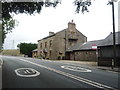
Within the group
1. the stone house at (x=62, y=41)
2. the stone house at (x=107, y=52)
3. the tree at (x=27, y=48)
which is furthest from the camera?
the tree at (x=27, y=48)

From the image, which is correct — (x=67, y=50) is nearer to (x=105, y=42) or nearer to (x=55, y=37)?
(x=55, y=37)

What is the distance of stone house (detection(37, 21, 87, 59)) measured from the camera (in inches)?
2343

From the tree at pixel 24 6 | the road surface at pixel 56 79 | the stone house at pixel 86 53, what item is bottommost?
the road surface at pixel 56 79

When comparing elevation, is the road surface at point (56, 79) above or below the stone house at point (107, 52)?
below

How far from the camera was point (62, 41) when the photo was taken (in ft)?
198

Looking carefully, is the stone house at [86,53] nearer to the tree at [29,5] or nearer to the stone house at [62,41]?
the stone house at [62,41]

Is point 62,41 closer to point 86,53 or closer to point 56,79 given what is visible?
point 86,53

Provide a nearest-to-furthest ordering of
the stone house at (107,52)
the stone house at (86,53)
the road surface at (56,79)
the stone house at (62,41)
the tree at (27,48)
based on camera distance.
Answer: the road surface at (56,79), the stone house at (107,52), the stone house at (86,53), the stone house at (62,41), the tree at (27,48)

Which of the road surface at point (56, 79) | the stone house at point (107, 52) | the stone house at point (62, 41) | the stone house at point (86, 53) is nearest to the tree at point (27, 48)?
the stone house at point (62, 41)

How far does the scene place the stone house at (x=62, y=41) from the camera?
59.5 metres

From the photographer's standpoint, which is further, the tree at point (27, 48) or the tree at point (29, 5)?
the tree at point (27, 48)

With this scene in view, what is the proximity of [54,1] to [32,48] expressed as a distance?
3017 inches

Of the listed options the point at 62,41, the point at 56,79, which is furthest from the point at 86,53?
the point at 56,79

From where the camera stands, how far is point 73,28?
6234 cm
